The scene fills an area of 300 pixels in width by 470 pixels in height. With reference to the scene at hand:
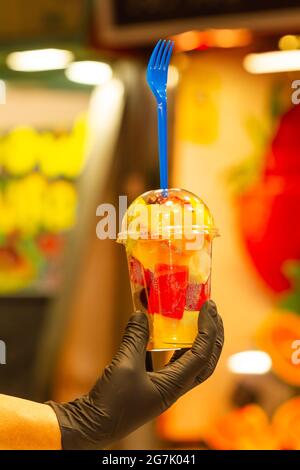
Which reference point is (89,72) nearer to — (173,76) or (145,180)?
(173,76)

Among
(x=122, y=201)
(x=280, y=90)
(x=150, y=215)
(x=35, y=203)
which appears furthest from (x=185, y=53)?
(x=150, y=215)

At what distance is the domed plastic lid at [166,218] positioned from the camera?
4.56 feet

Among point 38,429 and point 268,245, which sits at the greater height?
point 268,245

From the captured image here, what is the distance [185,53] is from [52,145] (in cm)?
67

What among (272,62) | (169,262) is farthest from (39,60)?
(169,262)

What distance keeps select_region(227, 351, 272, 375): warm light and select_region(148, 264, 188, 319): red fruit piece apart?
5.13ft

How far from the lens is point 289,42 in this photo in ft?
9.55

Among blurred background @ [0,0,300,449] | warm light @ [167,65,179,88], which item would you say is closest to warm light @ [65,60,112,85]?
blurred background @ [0,0,300,449]

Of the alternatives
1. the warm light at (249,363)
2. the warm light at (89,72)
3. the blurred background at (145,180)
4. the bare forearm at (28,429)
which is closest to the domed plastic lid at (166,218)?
the bare forearm at (28,429)

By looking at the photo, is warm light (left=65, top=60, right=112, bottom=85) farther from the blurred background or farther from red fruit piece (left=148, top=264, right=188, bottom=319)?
red fruit piece (left=148, top=264, right=188, bottom=319)

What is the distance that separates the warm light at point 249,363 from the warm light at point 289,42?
Result: 1063 mm

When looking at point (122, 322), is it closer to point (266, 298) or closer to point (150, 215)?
point (266, 298)

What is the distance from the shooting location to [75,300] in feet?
10.4

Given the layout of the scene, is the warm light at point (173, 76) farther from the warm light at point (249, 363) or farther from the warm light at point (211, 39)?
the warm light at point (249, 363)
